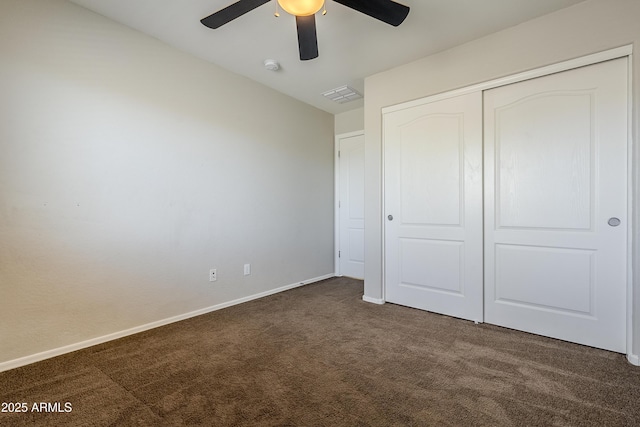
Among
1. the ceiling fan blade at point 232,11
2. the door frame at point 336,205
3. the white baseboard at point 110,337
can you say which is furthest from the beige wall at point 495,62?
the ceiling fan blade at point 232,11

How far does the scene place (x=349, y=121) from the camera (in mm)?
4469

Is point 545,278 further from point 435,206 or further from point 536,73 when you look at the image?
point 536,73

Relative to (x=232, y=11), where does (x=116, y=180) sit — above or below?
below

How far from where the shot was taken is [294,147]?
3965 millimetres

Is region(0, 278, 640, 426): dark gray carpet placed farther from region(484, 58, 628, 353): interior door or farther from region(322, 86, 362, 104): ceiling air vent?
region(322, 86, 362, 104): ceiling air vent

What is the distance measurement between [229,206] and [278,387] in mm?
1972

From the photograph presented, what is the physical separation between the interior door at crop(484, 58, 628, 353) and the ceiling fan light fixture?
174 centimetres

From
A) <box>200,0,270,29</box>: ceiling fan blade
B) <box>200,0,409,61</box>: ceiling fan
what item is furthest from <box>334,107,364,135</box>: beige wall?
<box>200,0,270,29</box>: ceiling fan blade

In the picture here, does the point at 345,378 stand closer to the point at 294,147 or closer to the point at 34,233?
the point at 34,233

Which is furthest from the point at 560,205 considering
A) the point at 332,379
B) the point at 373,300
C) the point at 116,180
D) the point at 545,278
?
the point at 116,180

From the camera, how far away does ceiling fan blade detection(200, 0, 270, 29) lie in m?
1.81

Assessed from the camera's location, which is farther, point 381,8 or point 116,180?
point 116,180

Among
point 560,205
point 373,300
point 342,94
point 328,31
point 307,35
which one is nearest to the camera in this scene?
point 307,35

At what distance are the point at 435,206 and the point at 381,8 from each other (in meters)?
1.77
